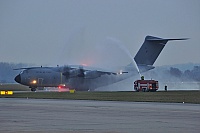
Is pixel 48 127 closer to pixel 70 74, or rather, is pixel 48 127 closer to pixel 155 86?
pixel 155 86

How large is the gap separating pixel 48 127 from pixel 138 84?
54.3 metres

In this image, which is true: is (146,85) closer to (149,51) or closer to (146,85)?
(146,85)

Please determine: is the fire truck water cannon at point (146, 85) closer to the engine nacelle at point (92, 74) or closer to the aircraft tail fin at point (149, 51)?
the engine nacelle at point (92, 74)

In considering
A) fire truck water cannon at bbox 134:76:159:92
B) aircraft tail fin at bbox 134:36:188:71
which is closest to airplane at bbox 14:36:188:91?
aircraft tail fin at bbox 134:36:188:71

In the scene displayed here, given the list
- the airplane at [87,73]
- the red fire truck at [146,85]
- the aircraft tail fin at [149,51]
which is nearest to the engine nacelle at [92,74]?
the airplane at [87,73]

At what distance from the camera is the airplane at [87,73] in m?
88.7

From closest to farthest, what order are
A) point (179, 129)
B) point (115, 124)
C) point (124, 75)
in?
1. point (179, 129)
2. point (115, 124)
3. point (124, 75)

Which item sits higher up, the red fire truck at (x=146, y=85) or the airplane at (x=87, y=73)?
the airplane at (x=87, y=73)

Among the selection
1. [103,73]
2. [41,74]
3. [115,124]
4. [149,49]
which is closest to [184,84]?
[149,49]

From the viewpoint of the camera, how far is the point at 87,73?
8931cm

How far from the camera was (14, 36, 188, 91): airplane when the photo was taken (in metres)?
88.7

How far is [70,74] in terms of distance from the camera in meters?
89.4

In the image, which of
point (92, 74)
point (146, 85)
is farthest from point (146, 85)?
point (92, 74)

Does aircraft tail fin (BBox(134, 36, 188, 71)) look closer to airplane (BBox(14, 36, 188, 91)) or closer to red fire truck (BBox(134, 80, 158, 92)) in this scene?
airplane (BBox(14, 36, 188, 91))
